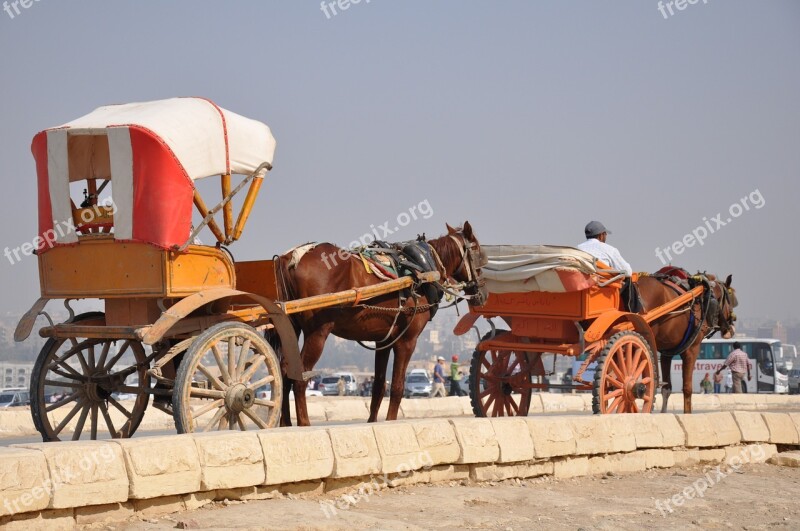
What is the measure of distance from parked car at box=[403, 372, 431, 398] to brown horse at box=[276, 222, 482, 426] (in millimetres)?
34774

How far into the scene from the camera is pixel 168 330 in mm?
9125

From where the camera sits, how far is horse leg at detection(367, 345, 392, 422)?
12758 mm

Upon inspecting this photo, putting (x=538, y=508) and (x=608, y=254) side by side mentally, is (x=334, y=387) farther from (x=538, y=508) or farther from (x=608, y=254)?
(x=538, y=508)

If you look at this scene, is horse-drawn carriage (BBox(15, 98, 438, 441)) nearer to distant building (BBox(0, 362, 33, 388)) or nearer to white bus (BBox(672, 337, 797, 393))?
white bus (BBox(672, 337, 797, 393))

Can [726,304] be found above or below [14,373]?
above

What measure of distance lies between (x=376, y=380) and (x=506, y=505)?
15.7ft

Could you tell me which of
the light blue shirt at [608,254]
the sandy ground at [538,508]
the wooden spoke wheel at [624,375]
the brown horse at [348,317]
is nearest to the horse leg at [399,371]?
the brown horse at [348,317]

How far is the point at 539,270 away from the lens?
12.5 meters

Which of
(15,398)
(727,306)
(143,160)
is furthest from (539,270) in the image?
(15,398)

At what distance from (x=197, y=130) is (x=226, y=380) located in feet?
7.21

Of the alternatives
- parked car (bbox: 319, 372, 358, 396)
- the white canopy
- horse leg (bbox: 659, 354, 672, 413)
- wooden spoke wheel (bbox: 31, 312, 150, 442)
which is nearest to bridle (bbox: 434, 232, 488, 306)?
horse leg (bbox: 659, 354, 672, 413)

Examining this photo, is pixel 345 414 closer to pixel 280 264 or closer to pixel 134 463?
pixel 280 264

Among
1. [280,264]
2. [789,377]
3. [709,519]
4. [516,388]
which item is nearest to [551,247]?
[516,388]

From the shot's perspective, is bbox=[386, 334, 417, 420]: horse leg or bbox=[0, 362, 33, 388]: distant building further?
bbox=[0, 362, 33, 388]: distant building
